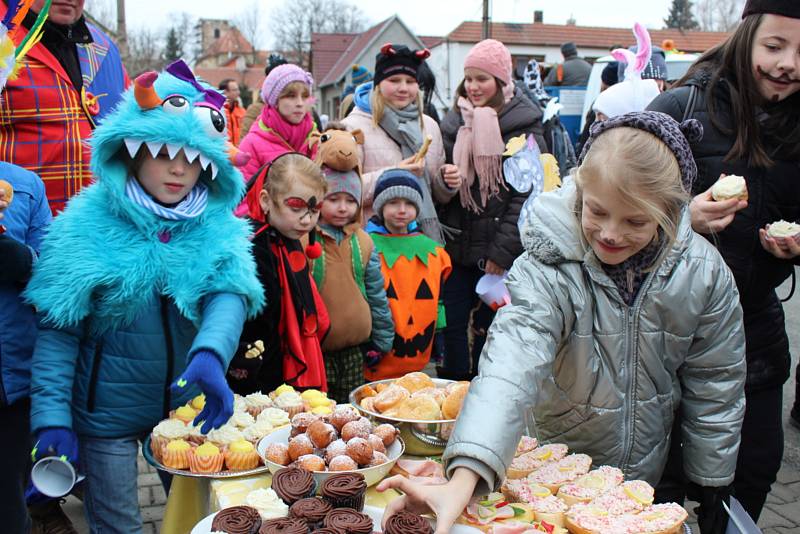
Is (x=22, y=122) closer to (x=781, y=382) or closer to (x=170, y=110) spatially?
(x=170, y=110)

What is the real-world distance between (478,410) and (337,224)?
2.07 metres

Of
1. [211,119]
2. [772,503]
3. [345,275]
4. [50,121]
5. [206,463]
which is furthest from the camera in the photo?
[772,503]

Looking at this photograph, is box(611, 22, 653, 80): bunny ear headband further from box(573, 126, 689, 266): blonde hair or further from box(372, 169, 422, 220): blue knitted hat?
box(573, 126, 689, 266): blonde hair

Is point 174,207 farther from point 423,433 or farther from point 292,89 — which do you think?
point 292,89

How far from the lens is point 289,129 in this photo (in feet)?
14.4

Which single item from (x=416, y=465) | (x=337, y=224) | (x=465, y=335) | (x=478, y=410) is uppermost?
(x=337, y=224)

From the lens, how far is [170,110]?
7.34 ft

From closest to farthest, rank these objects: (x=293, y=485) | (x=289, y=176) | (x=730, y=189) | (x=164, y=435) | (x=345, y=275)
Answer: (x=293, y=485) → (x=164, y=435) → (x=730, y=189) → (x=289, y=176) → (x=345, y=275)

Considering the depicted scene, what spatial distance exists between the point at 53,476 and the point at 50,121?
159 centimetres

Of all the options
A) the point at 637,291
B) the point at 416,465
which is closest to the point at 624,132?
the point at 637,291

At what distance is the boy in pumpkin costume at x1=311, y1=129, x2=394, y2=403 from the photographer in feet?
11.2

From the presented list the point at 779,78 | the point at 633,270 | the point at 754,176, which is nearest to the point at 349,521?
the point at 633,270

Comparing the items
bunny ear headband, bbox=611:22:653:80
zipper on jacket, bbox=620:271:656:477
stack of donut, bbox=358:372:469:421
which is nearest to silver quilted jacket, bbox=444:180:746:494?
zipper on jacket, bbox=620:271:656:477

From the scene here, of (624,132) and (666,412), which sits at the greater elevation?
(624,132)
